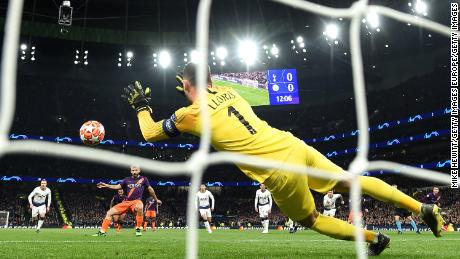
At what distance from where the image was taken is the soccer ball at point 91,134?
709 cm

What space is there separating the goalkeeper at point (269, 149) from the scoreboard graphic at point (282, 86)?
23.7m

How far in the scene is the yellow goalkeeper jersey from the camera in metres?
3.96

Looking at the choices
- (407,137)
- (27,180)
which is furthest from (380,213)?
(27,180)

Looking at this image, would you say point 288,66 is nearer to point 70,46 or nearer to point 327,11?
point 70,46

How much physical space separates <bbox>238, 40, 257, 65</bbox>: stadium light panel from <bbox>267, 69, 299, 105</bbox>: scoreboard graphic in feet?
11.3

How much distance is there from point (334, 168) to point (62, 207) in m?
29.5

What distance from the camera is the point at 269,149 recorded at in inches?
156

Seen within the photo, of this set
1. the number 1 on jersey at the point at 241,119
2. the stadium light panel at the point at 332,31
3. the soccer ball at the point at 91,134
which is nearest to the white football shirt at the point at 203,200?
the soccer ball at the point at 91,134

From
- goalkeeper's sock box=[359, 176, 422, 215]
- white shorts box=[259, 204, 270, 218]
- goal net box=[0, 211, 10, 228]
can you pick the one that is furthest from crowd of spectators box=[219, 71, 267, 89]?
goalkeeper's sock box=[359, 176, 422, 215]

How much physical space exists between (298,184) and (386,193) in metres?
0.80

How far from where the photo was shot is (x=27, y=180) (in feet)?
102

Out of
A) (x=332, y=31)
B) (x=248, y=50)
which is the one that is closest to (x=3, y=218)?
(x=248, y=50)

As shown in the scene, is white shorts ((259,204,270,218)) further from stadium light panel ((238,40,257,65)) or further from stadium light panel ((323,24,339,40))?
stadium light panel ((238,40,257,65))

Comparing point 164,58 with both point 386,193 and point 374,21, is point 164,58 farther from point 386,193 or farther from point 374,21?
point 386,193
